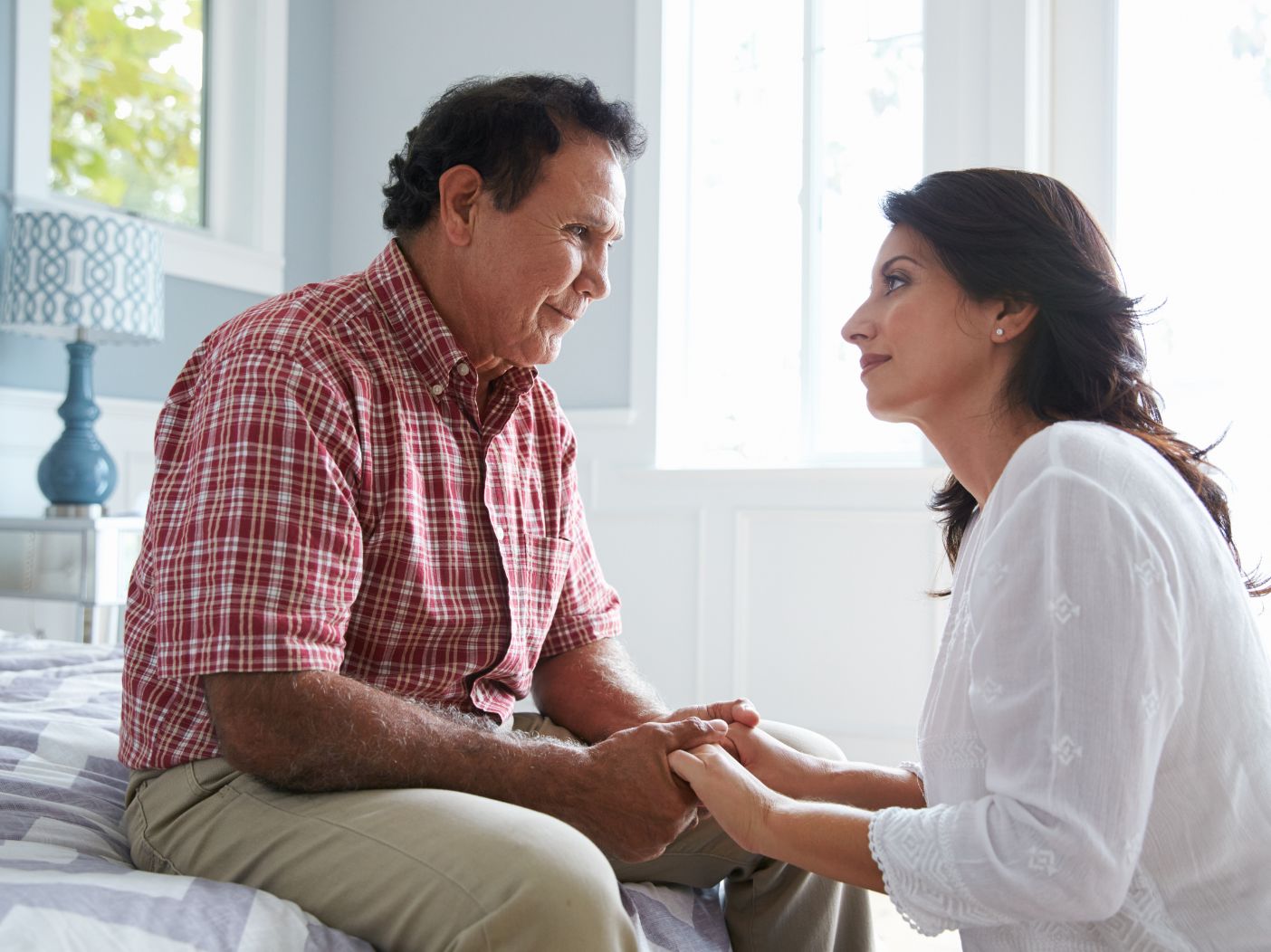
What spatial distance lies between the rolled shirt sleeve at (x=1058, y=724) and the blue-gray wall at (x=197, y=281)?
303 cm

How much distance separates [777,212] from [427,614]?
2728 mm

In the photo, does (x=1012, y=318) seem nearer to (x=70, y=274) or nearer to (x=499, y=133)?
(x=499, y=133)

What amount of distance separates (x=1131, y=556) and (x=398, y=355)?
2.78 feet

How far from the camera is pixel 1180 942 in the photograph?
944 millimetres

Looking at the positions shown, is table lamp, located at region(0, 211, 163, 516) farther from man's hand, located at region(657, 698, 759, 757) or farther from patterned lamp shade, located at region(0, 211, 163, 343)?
man's hand, located at region(657, 698, 759, 757)

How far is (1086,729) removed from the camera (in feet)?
2.94

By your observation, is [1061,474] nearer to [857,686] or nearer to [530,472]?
[530,472]

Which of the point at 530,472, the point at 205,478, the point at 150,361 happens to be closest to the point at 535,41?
the point at 150,361

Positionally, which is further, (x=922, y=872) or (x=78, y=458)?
(x=78, y=458)

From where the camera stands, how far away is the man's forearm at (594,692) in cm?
159

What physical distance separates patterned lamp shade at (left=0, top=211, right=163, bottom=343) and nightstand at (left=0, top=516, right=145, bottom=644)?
19.5 inches

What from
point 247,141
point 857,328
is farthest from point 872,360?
point 247,141

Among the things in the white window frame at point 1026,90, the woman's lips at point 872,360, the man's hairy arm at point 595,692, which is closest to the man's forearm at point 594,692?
the man's hairy arm at point 595,692

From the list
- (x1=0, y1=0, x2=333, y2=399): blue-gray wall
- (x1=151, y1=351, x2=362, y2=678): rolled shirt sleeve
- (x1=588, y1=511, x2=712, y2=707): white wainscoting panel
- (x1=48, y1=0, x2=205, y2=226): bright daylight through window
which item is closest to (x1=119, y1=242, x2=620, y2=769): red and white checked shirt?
(x1=151, y1=351, x2=362, y2=678): rolled shirt sleeve
